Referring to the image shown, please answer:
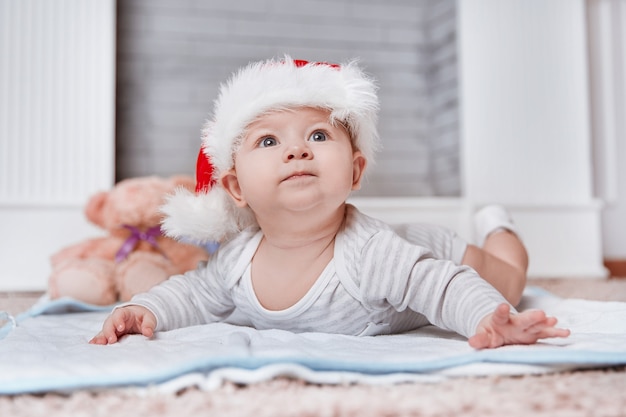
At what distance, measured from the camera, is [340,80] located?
0.99m

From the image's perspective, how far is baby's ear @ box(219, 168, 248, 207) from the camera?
41.0 inches

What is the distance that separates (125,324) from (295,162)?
0.33 metres

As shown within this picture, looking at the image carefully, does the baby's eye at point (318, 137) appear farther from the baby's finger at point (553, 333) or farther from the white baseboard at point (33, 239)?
the white baseboard at point (33, 239)

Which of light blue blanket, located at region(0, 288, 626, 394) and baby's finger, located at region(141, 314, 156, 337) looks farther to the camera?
baby's finger, located at region(141, 314, 156, 337)

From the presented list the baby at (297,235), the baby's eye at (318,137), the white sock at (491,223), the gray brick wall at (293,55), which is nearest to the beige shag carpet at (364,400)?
the baby at (297,235)

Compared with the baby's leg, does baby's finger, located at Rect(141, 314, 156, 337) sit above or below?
below

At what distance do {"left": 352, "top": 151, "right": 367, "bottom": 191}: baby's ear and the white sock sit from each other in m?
0.38

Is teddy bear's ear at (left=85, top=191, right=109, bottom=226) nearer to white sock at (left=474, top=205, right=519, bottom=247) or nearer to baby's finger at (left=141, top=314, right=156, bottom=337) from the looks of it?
baby's finger at (left=141, top=314, right=156, bottom=337)

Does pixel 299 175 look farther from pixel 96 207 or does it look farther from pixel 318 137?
pixel 96 207

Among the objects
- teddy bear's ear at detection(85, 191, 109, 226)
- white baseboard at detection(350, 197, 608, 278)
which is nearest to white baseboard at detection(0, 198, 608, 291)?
white baseboard at detection(350, 197, 608, 278)

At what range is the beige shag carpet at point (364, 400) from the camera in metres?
0.58

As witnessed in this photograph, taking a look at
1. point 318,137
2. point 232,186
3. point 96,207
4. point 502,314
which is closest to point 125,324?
point 232,186

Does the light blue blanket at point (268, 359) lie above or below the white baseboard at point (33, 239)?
below

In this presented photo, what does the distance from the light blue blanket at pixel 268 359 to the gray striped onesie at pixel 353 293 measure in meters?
0.04
